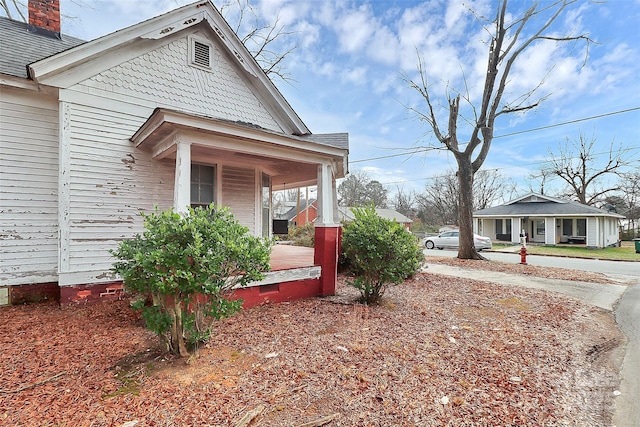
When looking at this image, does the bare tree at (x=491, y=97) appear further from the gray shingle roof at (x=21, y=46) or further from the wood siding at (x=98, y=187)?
the gray shingle roof at (x=21, y=46)

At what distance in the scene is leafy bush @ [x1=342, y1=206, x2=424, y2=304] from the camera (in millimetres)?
4919

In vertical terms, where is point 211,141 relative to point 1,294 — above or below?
above

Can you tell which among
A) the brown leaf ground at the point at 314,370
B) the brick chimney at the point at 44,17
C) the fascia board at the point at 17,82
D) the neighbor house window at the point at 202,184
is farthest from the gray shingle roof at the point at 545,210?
the fascia board at the point at 17,82

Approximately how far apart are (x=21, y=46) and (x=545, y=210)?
1143 inches

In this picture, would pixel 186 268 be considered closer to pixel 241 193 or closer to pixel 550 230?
pixel 241 193

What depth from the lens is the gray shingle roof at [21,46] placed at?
5156 millimetres

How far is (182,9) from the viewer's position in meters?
6.05

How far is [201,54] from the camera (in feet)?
21.6

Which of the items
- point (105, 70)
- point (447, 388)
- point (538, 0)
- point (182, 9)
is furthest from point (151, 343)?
point (538, 0)

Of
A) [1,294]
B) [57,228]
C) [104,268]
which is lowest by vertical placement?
[1,294]

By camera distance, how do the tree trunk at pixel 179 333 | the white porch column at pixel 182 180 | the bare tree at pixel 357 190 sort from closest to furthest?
the tree trunk at pixel 179 333
the white porch column at pixel 182 180
the bare tree at pixel 357 190

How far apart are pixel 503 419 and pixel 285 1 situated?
37.2 feet

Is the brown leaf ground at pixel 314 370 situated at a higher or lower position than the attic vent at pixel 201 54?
lower

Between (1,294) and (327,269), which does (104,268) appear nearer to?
(1,294)
